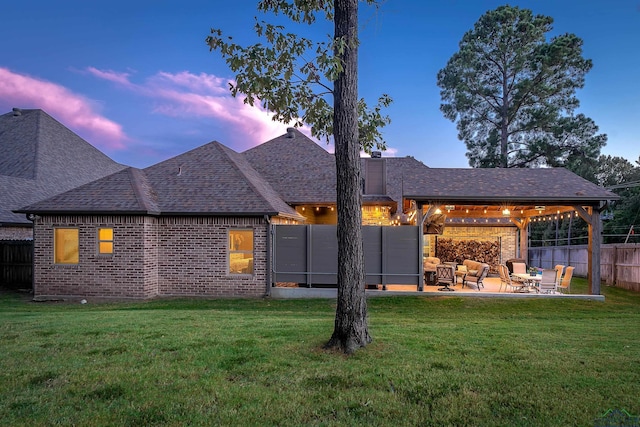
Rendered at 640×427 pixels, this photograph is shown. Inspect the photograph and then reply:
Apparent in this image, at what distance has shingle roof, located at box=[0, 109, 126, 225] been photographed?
20.3 metres

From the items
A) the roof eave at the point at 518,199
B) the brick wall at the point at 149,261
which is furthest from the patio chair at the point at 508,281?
the brick wall at the point at 149,261

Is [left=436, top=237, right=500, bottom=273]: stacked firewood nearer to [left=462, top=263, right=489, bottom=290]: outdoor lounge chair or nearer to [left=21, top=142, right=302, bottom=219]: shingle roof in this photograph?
[left=462, top=263, right=489, bottom=290]: outdoor lounge chair

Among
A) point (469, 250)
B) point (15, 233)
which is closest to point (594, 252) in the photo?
point (469, 250)

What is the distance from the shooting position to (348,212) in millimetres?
5949

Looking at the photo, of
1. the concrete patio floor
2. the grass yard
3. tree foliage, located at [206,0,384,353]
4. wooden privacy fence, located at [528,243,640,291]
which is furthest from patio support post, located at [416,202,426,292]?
wooden privacy fence, located at [528,243,640,291]

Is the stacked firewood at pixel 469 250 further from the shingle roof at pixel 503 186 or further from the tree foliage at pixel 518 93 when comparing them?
the tree foliage at pixel 518 93

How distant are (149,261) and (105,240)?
162 centimetres

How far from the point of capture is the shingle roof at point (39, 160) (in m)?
20.3

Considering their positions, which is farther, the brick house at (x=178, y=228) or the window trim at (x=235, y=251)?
the window trim at (x=235, y=251)

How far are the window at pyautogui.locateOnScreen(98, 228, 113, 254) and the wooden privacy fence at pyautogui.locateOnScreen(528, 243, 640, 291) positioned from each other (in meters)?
19.6

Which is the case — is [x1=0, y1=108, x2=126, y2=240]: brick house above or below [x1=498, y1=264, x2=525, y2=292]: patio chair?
above

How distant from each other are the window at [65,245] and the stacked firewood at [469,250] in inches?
642

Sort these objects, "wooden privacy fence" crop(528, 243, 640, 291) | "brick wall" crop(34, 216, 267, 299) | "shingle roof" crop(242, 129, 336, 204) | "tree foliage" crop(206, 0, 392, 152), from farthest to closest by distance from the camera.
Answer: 1. "shingle roof" crop(242, 129, 336, 204)
2. "wooden privacy fence" crop(528, 243, 640, 291)
3. "brick wall" crop(34, 216, 267, 299)
4. "tree foliage" crop(206, 0, 392, 152)

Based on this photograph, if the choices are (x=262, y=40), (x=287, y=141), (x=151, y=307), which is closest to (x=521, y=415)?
(x=262, y=40)
